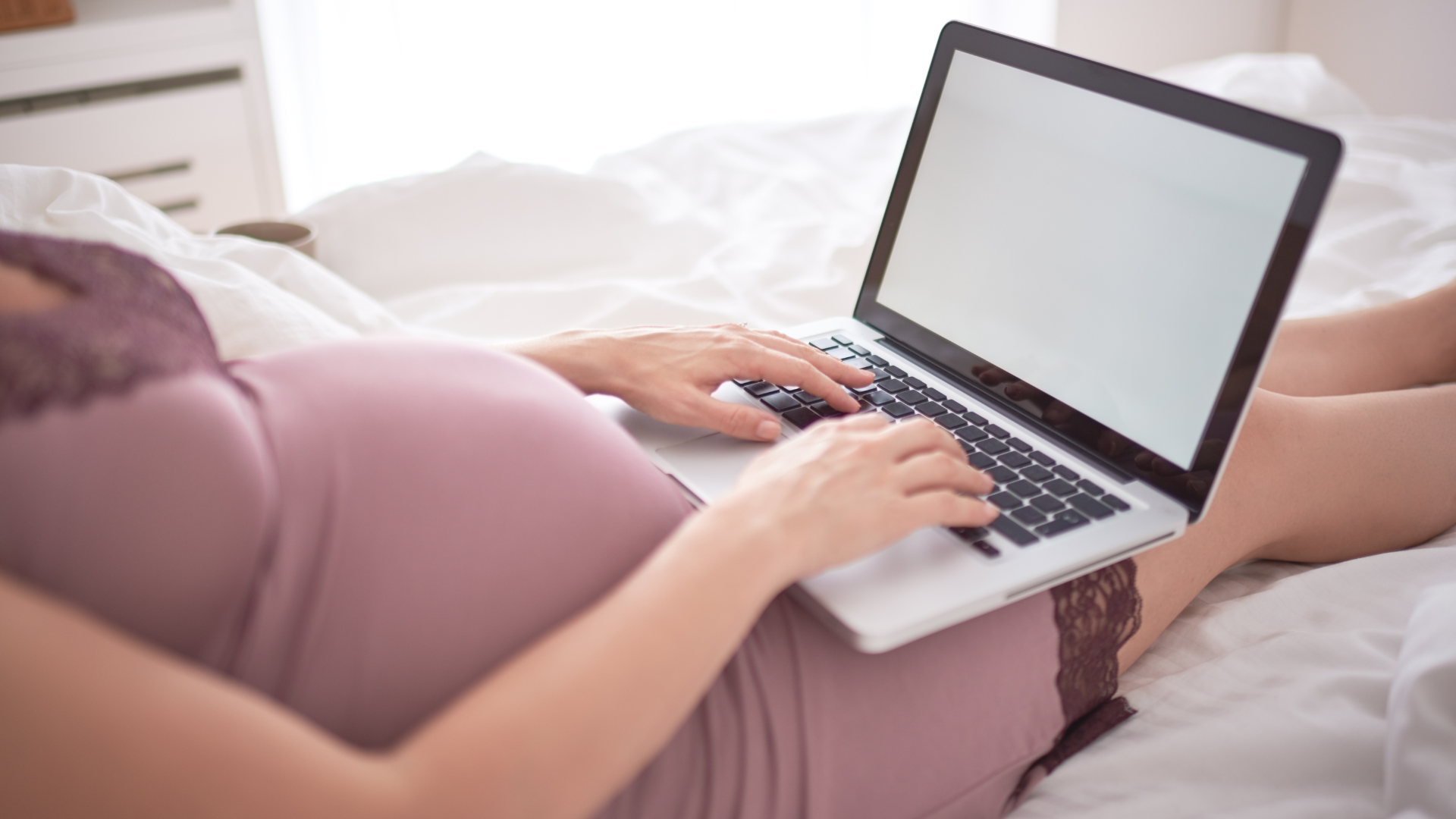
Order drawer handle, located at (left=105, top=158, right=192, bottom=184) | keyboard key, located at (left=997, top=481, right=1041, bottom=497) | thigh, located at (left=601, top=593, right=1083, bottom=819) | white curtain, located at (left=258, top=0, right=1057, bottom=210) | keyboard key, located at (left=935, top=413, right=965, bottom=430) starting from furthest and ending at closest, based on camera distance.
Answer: white curtain, located at (left=258, top=0, right=1057, bottom=210), drawer handle, located at (left=105, top=158, right=192, bottom=184), keyboard key, located at (left=935, top=413, right=965, bottom=430), keyboard key, located at (left=997, top=481, right=1041, bottom=497), thigh, located at (left=601, top=593, right=1083, bottom=819)

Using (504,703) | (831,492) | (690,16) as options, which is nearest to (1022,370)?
(831,492)

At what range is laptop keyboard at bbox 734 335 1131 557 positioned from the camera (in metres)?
0.69

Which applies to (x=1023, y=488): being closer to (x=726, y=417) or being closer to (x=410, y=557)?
(x=726, y=417)

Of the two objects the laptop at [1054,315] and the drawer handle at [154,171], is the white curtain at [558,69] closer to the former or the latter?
the drawer handle at [154,171]

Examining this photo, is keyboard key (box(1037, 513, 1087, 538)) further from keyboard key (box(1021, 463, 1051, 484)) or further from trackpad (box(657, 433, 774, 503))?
trackpad (box(657, 433, 774, 503))

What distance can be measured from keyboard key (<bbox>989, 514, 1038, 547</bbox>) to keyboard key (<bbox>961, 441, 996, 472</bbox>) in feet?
0.27

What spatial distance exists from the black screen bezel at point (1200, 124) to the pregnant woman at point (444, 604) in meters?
0.10

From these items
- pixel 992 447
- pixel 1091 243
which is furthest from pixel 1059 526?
pixel 1091 243

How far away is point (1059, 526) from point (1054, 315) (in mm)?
211

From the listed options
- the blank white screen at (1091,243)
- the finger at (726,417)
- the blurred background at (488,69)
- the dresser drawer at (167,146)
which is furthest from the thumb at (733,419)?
the dresser drawer at (167,146)

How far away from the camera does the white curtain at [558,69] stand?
2.64 metres

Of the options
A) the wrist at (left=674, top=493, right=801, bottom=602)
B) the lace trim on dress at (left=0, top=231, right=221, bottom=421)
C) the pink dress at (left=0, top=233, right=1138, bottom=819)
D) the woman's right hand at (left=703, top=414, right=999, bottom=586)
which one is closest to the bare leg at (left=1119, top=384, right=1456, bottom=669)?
the pink dress at (left=0, top=233, right=1138, bottom=819)

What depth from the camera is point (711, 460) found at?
0.80m

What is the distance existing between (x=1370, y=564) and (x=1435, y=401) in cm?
23
